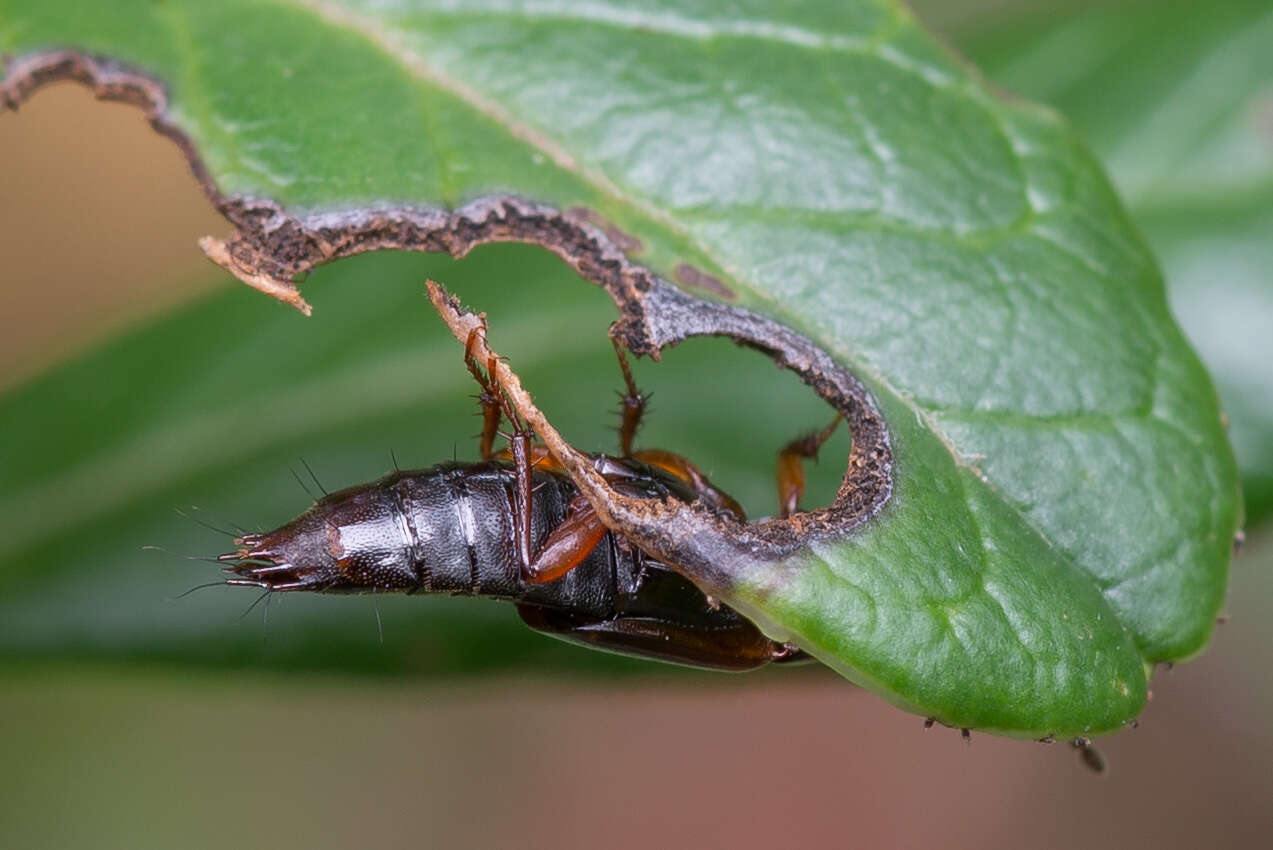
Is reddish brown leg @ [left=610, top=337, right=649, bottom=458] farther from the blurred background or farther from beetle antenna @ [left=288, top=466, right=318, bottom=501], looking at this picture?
beetle antenna @ [left=288, top=466, right=318, bottom=501]

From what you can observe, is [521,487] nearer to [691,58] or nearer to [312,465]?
[312,465]

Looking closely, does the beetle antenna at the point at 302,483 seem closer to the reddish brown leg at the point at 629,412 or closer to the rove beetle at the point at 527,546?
the rove beetle at the point at 527,546

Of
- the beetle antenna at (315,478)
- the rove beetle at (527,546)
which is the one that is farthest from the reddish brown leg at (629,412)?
the beetle antenna at (315,478)

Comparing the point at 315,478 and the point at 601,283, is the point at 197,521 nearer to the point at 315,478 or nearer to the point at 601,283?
the point at 315,478

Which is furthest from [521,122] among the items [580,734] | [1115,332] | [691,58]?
[580,734]

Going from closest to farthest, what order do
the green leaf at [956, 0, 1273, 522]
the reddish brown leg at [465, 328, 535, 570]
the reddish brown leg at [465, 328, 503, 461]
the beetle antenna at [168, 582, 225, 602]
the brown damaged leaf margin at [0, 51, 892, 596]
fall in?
the brown damaged leaf margin at [0, 51, 892, 596] < the reddish brown leg at [465, 328, 503, 461] < the reddish brown leg at [465, 328, 535, 570] < the beetle antenna at [168, 582, 225, 602] < the green leaf at [956, 0, 1273, 522]

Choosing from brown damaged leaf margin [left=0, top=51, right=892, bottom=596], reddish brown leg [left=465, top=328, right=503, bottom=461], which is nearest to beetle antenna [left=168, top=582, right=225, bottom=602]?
reddish brown leg [left=465, top=328, right=503, bottom=461]

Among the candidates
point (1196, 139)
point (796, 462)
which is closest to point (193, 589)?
point (796, 462)
